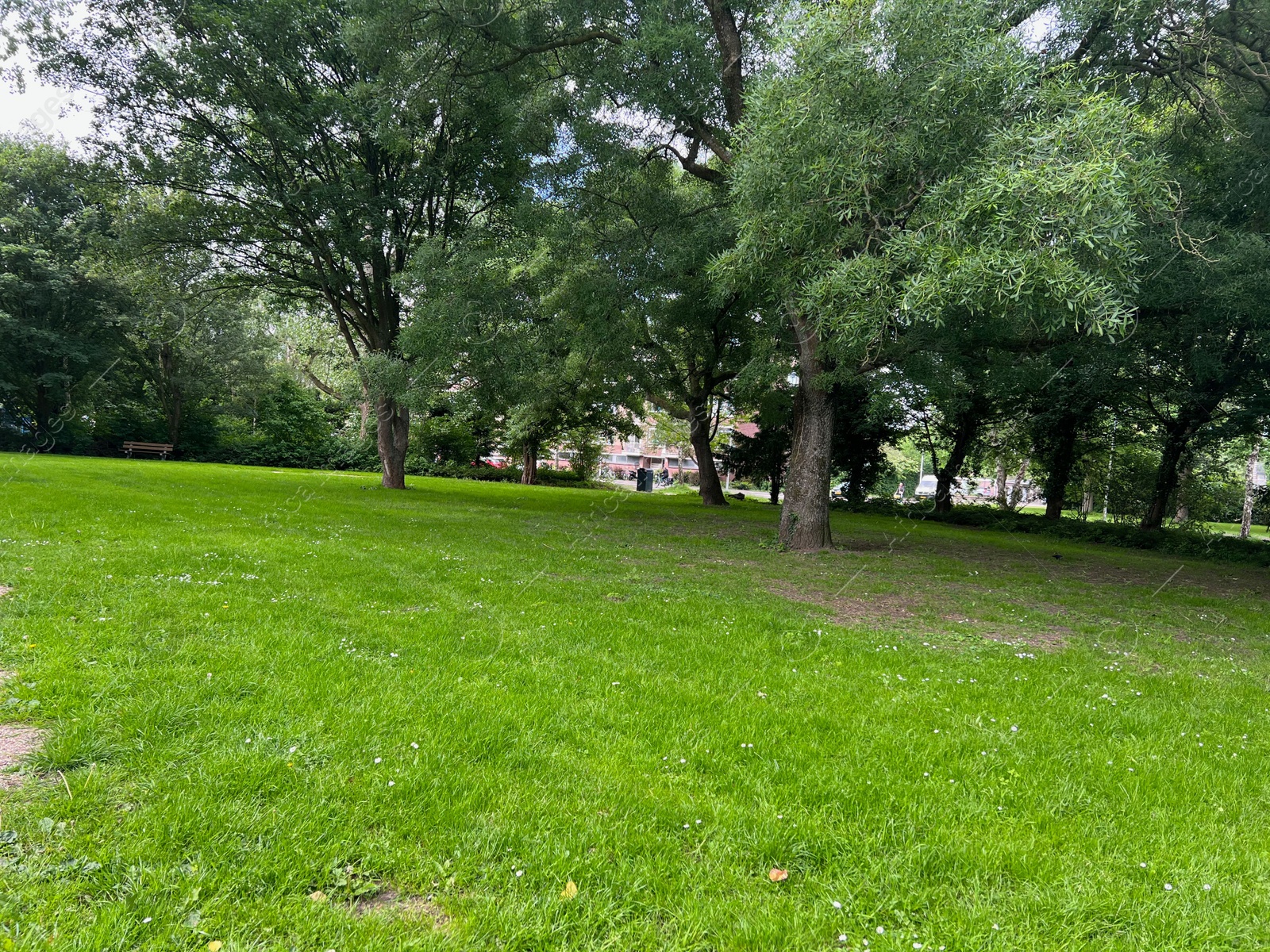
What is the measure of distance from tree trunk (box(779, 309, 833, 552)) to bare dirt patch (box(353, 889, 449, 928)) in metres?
10.9

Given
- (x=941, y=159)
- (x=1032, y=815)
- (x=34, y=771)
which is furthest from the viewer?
(x=941, y=159)

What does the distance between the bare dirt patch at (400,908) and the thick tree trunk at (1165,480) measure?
25969 millimetres

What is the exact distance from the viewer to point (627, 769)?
3.17 metres

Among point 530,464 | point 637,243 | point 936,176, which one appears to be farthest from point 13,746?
point 530,464

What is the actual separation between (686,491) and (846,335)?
29.6 metres

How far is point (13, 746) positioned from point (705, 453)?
23250mm

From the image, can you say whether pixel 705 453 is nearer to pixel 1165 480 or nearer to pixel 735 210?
pixel 1165 480

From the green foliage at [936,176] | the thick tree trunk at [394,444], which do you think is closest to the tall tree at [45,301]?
the thick tree trunk at [394,444]

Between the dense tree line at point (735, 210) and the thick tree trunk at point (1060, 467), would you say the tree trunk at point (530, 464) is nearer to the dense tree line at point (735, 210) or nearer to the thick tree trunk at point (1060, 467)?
the dense tree line at point (735, 210)

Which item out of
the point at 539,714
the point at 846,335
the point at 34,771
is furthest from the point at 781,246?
the point at 34,771

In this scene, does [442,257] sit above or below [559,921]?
above

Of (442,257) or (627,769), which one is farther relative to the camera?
(442,257)

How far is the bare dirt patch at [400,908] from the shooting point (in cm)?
216

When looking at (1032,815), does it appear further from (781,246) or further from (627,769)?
(781,246)
